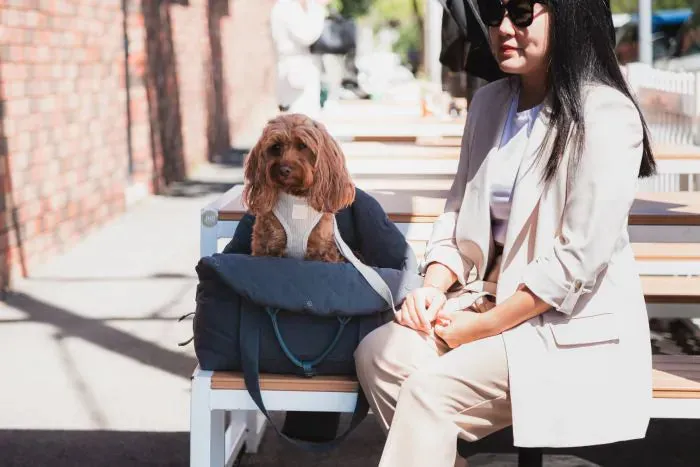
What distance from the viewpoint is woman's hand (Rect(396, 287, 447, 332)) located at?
3.23 metres

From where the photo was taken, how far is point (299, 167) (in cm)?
359

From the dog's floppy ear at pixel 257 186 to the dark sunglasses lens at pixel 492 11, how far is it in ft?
2.70

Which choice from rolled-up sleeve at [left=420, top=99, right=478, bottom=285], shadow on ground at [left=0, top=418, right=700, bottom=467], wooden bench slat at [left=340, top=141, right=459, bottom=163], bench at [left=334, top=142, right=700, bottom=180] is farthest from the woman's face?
wooden bench slat at [left=340, top=141, right=459, bottom=163]

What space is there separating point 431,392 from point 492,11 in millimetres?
1021

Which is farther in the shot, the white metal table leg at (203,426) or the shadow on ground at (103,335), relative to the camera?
the shadow on ground at (103,335)

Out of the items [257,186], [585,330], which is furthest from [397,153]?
[585,330]

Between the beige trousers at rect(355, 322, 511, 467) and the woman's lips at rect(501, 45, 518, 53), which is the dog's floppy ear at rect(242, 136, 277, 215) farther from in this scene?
the woman's lips at rect(501, 45, 518, 53)

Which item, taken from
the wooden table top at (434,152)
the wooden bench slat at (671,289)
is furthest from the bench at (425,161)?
the wooden bench slat at (671,289)

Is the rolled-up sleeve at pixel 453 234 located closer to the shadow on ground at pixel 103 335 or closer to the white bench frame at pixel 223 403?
the white bench frame at pixel 223 403

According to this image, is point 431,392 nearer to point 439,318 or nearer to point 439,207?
point 439,318

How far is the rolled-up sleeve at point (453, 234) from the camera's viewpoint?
3457mm

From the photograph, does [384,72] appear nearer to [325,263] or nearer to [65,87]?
[65,87]

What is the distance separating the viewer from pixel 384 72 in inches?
677

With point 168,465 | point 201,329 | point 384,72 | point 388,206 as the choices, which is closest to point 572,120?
point 201,329
